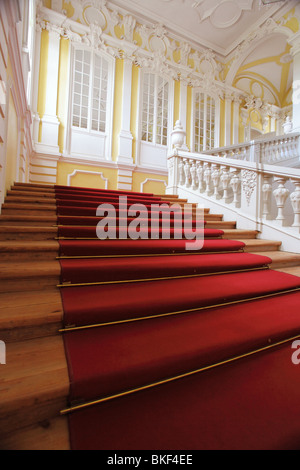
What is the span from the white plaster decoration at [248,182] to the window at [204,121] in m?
5.10

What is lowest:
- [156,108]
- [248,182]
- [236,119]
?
[248,182]

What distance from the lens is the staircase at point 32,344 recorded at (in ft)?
2.50

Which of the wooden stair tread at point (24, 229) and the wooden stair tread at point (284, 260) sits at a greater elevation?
the wooden stair tread at point (24, 229)

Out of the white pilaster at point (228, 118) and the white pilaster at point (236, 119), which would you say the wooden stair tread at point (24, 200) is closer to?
the white pilaster at point (228, 118)

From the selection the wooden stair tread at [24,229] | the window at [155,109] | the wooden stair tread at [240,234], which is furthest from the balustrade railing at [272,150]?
the wooden stair tread at [24,229]

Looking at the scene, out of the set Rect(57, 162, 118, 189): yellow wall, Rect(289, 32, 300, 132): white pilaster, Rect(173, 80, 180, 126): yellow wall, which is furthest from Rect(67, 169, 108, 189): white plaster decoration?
Rect(289, 32, 300, 132): white pilaster

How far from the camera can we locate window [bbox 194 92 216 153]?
7777mm

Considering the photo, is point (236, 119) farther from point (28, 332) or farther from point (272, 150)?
point (28, 332)

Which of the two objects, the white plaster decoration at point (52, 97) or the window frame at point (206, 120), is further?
the window frame at point (206, 120)

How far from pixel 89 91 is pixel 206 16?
441 cm

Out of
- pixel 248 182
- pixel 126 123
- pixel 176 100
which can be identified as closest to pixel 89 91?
pixel 126 123

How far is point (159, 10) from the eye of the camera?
6711 mm

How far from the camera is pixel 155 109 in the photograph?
22.9 ft

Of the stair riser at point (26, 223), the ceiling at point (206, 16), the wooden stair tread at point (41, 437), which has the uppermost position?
the ceiling at point (206, 16)
